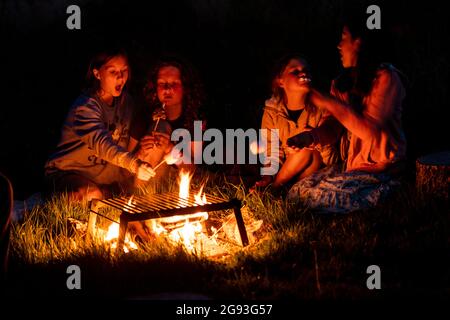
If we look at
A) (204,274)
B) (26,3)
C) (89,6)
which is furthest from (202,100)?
(26,3)

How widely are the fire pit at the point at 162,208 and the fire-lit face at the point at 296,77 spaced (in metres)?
1.51

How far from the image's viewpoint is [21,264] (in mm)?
5168

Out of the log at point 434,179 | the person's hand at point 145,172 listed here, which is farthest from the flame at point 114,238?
the log at point 434,179

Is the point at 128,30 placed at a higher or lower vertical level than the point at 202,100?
higher

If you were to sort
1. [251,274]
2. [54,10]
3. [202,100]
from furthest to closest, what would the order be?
[54,10], [202,100], [251,274]

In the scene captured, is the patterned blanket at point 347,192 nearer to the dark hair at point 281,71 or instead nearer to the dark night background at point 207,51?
the dark hair at point 281,71

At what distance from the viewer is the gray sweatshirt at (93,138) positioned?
632cm

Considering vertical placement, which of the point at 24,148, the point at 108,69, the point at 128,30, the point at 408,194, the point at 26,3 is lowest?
the point at 408,194

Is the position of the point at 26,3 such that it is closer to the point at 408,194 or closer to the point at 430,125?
the point at 430,125

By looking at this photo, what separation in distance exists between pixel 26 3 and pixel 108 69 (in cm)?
525

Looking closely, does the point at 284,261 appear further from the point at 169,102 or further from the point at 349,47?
the point at 169,102

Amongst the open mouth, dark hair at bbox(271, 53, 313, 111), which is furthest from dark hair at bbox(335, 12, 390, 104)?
dark hair at bbox(271, 53, 313, 111)

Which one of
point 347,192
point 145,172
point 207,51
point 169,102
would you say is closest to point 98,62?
point 169,102

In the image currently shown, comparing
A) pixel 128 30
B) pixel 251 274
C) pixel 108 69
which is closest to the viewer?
pixel 251 274
